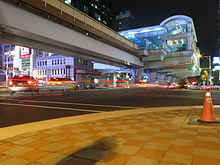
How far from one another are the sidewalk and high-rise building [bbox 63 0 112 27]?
198 feet

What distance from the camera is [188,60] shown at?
3447 centimetres

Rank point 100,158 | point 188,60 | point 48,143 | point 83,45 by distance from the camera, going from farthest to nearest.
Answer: point 188,60 < point 83,45 < point 48,143 < point 100,158

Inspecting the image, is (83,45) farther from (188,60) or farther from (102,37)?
(188,60)

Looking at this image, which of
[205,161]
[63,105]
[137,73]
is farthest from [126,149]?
[137,73]

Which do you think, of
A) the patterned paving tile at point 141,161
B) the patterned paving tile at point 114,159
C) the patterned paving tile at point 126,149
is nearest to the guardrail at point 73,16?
the patterned paving tile at point 126,149

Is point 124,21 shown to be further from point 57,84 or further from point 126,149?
point 126,149

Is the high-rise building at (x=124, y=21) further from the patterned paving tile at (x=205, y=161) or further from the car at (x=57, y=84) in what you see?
the patterned paving tile at (x=205, y=161)

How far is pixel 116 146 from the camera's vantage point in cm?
335

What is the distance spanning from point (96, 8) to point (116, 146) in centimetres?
7939

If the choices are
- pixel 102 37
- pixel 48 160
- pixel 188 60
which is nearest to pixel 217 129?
pixel 48 160

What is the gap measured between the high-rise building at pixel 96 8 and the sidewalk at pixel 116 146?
60.4 meters

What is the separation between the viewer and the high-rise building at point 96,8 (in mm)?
61094

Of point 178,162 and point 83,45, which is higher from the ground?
point 83,45

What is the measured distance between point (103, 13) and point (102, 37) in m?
67.1
